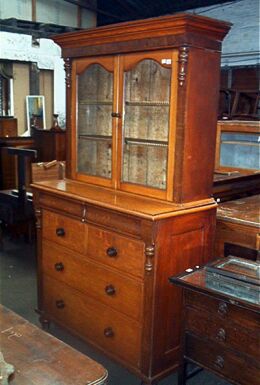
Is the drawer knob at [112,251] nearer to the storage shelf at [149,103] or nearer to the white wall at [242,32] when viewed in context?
the storage shelf at [149,103]

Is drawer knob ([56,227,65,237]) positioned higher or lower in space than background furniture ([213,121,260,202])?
lower

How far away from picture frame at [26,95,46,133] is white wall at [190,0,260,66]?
325 cm

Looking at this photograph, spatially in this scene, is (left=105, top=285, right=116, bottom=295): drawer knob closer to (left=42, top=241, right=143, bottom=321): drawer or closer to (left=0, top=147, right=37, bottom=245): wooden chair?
(left=42, top=241, right=143, bottom=321): drawer

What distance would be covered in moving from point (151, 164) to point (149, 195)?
0.58ft

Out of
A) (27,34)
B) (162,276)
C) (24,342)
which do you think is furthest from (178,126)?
(27,34)

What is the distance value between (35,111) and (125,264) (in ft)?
18.9

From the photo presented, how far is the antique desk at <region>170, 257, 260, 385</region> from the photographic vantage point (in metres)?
1.85

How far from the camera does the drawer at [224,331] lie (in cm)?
185

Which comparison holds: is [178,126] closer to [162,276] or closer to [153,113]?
[153,113]

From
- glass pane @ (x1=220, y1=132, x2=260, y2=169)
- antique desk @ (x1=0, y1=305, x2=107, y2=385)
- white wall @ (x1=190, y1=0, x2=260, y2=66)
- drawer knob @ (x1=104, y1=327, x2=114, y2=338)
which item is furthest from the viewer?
white wall @ (x1=190, y1=0, x2=260, y2=66)

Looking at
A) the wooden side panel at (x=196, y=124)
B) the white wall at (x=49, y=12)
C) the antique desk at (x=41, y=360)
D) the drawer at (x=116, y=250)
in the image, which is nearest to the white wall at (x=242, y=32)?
the white wall at (x=49, y=12)

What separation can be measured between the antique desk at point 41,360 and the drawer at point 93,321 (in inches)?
33.6

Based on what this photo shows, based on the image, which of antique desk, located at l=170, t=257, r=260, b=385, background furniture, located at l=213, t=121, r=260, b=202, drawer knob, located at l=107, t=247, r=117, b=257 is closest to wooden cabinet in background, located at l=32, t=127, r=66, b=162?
background furniture, located at l=213, t=121, r=260, b=202

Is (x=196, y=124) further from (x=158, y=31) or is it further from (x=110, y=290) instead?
(x=110, y=290)
